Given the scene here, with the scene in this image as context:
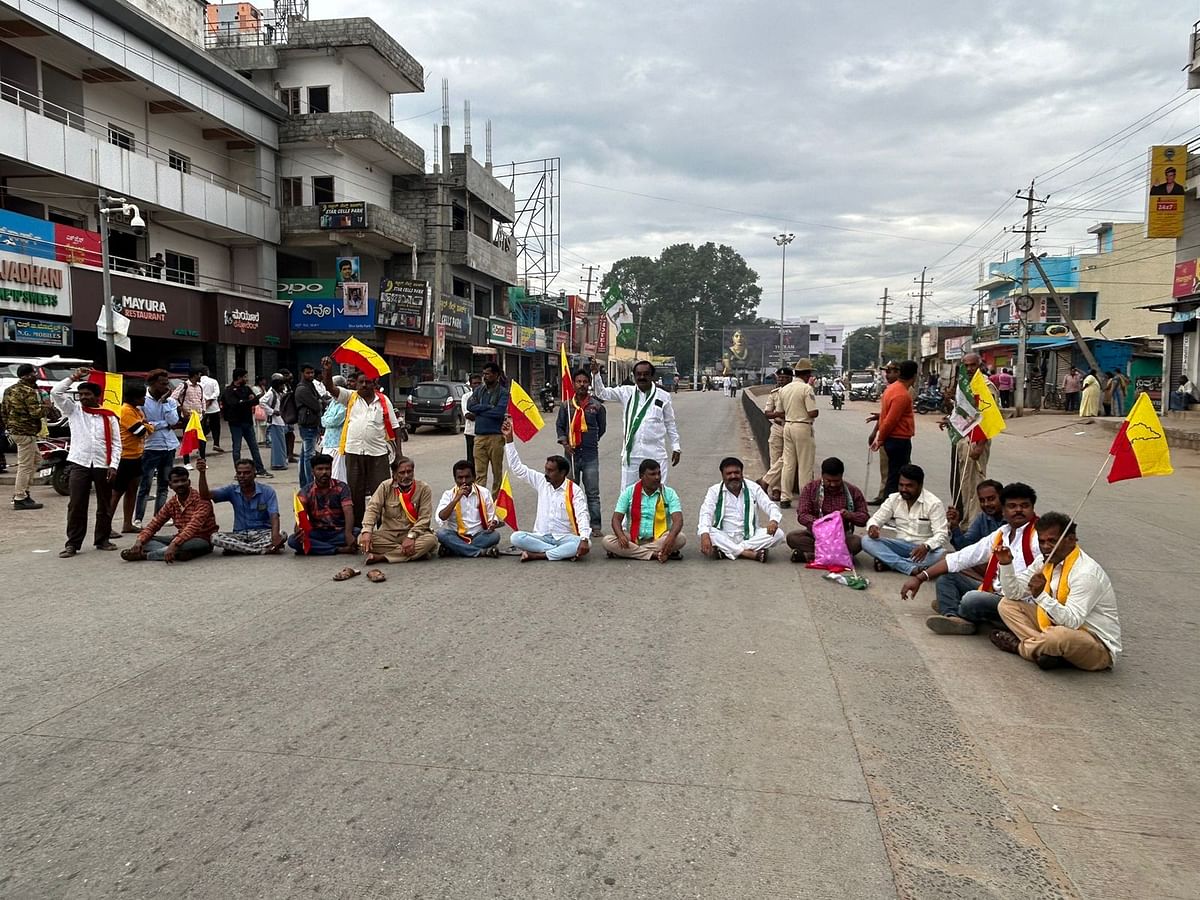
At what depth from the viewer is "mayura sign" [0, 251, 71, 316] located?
18531mm

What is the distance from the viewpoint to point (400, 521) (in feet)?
26.3

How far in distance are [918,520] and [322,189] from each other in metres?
30.2

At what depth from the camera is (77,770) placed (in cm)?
374

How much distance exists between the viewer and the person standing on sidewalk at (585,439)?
911 centimetres

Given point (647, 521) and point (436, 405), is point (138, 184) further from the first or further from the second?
point (647, 521)

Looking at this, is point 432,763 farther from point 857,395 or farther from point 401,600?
point 857,395

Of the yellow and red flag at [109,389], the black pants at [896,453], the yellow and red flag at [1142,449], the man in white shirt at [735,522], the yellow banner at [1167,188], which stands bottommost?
the man in white shirt at [735,522]

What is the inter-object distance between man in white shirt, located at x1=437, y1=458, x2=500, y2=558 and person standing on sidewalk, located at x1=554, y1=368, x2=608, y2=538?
116 centimetres

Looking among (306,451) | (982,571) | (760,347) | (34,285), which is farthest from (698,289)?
(982,571)

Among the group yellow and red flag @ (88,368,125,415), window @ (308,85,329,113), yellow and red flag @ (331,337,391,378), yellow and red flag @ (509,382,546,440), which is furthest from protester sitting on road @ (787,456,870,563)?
window @ (308,85,329,113)

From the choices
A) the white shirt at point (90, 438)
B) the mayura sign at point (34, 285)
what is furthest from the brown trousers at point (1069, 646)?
the mayura sign at point (34, 285)

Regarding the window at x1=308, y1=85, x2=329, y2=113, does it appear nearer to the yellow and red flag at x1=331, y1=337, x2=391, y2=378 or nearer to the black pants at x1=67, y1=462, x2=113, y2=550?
the yellow and red flag at x1=331, y1=337, x2=391, y2=378

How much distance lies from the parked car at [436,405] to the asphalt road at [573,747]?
17.9 metres

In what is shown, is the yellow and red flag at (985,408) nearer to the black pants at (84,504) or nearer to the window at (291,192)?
the black pants at (84,504)
